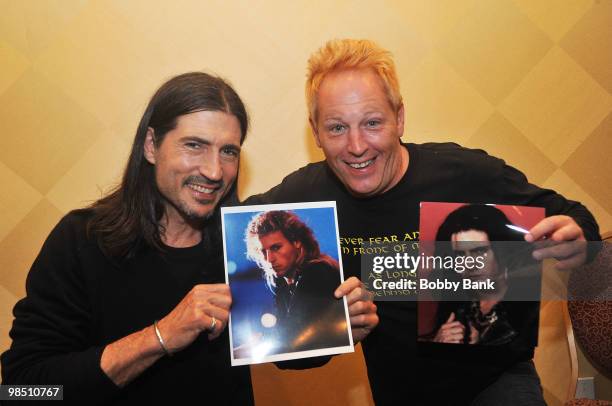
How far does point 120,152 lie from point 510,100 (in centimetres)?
237

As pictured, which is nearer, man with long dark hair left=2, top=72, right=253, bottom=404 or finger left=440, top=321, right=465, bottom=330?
man with long dark hair left=2, top=72, right=253, bottom=404

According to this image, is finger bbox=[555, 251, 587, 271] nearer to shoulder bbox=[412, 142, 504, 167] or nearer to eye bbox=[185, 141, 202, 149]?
shoulder bbox=[412, 142, 504, 167]

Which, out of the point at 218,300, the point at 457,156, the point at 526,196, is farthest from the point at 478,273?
the point at 218,300

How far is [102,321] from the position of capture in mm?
1852

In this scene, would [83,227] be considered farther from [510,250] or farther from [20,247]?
[510,250]

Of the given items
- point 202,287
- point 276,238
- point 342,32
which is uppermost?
point 342,32

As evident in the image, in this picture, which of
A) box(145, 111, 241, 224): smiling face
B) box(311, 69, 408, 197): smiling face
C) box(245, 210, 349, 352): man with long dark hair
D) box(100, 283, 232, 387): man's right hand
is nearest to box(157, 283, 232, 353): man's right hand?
box(100, 283, 232, 387): man's right hand

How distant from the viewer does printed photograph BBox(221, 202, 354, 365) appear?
175cm

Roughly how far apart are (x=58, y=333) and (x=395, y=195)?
4.85ft

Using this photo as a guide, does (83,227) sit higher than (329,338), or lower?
higher

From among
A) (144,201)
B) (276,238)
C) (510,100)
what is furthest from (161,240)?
(510,100)

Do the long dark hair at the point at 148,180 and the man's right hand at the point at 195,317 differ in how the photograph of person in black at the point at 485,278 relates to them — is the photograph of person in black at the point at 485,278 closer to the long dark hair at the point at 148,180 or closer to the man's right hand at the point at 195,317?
the man's right hand at the point at 195,317

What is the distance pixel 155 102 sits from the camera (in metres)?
1.96

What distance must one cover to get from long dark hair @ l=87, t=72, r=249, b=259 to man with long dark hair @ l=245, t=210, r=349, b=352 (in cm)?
44
